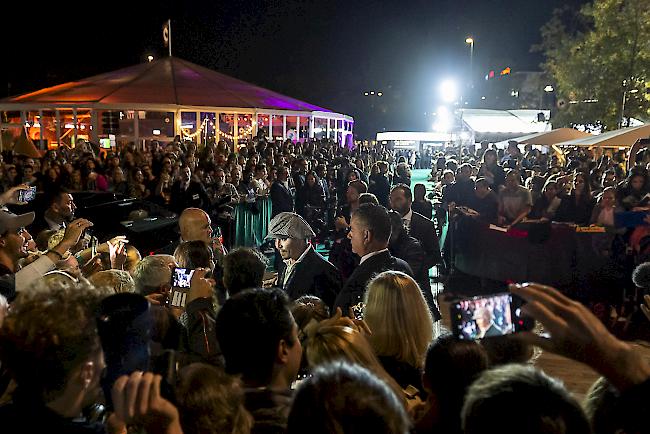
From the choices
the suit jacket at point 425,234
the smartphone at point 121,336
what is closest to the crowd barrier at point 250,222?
the suit jacket at point 425,234

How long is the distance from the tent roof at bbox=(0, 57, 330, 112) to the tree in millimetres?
13840

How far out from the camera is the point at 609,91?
28719 millimetres

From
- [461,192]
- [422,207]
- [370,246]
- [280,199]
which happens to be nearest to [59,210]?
[370,246]

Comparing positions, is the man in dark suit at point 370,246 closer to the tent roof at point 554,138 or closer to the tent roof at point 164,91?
the tent roof at point 554,138

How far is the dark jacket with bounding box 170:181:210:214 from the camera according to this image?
11.7 meters

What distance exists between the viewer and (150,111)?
98.1 ft

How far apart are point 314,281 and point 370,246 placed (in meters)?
0.55

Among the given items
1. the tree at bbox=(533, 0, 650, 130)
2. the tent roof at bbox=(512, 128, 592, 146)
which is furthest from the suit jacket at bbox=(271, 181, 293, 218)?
the tree at bbox=(533, 0, 650, 130)

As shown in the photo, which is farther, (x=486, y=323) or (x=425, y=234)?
(x=425, y=234)

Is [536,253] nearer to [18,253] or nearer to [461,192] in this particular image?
[461,192]

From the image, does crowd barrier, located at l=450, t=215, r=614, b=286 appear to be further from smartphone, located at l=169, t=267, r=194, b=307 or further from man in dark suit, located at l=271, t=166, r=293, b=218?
smartphone, located at l=169, t=267, r=194, b=307

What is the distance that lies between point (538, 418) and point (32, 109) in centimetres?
3271

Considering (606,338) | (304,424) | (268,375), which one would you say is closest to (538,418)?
(606,338)

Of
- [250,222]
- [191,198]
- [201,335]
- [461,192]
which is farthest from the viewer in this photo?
[250,222]
